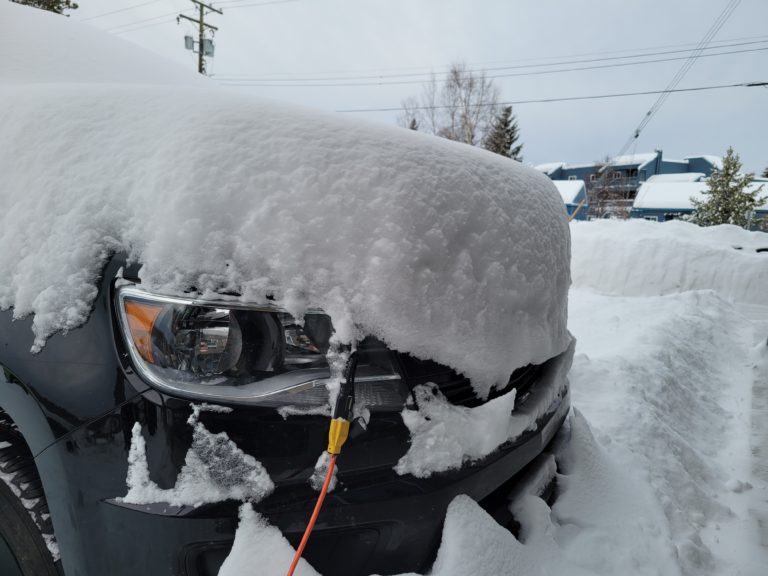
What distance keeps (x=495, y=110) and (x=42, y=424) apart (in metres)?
34.7

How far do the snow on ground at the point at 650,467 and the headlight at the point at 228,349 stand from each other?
0.28 meters

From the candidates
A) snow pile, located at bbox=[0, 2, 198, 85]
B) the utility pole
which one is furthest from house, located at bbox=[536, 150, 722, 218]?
snow pile, located at bbox=[0, 2, 198, 85]

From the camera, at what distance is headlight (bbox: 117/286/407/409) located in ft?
3.26

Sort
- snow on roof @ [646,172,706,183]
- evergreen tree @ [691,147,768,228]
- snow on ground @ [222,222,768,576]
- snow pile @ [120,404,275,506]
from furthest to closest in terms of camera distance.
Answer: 1. snow on roof @ [646,172,706,183]
2. evergreen tree @ [691,147,768,228]
3. snow on ground @ [222,222,768,576]
4. snow pile @ [120,404,275,506]

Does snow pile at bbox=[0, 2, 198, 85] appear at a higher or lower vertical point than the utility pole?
lower

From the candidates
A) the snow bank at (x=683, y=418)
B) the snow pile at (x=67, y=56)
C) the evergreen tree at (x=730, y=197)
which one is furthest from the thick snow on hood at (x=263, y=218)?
the evergreen tree at (x=730, y=197)

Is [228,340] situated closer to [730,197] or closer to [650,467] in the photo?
[650,467]

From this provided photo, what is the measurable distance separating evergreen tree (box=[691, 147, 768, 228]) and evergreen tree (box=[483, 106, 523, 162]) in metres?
19.5

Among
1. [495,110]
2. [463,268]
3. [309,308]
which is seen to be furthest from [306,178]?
[495,110]

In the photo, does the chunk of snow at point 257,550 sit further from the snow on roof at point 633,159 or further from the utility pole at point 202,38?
the snow on roof at point 633,159

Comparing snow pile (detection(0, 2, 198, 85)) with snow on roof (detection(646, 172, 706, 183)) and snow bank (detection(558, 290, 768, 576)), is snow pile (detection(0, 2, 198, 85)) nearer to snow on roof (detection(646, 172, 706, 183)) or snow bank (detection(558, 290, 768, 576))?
snow bank (detection(558, 290, 768, 576))

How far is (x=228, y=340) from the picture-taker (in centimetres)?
103

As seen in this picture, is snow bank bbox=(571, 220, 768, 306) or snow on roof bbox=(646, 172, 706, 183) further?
snow on roof bbox=(646, 172, 706, 183)

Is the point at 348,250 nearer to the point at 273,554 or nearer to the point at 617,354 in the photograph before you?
the point at 273,554
